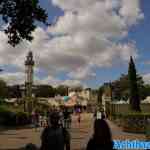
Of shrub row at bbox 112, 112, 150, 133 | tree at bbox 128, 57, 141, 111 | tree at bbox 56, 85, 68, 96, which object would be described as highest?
tree at bbox 56, 85, 68, 96

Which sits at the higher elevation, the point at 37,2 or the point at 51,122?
the point at 37,2

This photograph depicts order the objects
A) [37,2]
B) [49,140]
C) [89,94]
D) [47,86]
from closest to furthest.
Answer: [49,140] → [37,2] → [89,94] → [47,86]

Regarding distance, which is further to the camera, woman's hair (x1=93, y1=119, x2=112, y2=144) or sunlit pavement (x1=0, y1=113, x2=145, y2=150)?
sunlit pavement (x1=0, y1=113, x2=145, y2=150)

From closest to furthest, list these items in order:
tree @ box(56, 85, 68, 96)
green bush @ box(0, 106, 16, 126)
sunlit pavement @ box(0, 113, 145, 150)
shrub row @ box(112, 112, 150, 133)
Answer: sunlit pavement @ box(0, 113, 145, 150), shrub row @ box(112, 112, 150, 133), green bush @ box(0, 106, 16, 126), tree @ box(56, 85, 68, 96)

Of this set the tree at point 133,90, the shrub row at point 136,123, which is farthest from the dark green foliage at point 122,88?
the shrub row at point 136,123

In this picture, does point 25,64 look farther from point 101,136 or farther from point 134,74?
point 101,136

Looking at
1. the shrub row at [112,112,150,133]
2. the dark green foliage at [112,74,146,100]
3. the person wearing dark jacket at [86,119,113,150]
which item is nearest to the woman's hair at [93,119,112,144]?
the person wearing dark jacket at [86,119,113,150]

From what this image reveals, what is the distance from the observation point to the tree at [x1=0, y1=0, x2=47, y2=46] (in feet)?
46.9

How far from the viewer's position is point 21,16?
14.7 metres

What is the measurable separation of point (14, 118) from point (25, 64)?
12.5 m

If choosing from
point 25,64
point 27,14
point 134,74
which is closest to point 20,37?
point 27,14

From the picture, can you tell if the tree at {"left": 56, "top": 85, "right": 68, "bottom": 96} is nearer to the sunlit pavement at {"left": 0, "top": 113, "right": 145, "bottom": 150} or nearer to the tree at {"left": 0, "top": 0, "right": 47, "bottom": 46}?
the sunlit pavement at {"left": 0, "top": 113, "right": 145, "bottom": 150}

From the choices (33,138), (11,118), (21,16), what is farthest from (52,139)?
(11,118)

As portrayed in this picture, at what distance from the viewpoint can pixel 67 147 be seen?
718cm
